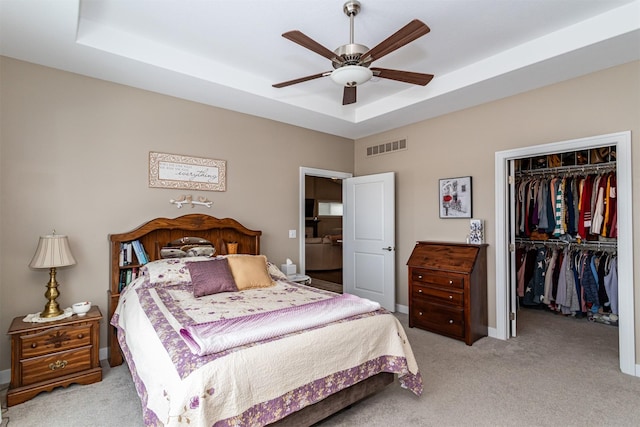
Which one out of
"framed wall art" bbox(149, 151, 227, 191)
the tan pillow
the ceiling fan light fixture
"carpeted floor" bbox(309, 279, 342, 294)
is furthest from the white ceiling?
"carpeted floor" bbox(309, 279, 342, 294)

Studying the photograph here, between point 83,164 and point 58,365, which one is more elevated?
point 83,164

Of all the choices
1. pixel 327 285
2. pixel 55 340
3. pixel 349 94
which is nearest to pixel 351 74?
pixel 349 94

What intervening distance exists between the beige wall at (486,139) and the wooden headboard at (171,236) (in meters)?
2.20

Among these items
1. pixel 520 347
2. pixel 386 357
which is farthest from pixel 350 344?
pixel 520 347

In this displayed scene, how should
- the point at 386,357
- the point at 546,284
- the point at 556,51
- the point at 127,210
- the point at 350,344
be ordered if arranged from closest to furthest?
1. the point at 350,344
2. the point at 386,357
3. the point at 556,51
4. the point at 127,210
5. the point at 546,284

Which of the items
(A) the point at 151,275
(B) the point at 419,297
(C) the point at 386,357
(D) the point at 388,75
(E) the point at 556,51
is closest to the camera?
(C) the point at 386,357

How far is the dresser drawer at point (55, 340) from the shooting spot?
2424mm

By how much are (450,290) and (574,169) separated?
103 inches

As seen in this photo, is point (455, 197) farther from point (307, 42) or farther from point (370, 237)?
point (307, 42)

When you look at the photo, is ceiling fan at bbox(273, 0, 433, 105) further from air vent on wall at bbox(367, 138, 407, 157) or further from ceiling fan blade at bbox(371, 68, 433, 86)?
air vent on wall at bbox(367, 138, 407, 157)

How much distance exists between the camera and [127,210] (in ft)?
10.8

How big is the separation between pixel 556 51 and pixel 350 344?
2941 mm

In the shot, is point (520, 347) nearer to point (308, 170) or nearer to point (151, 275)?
point (308, 170)

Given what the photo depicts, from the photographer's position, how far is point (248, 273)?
3.15 metres
